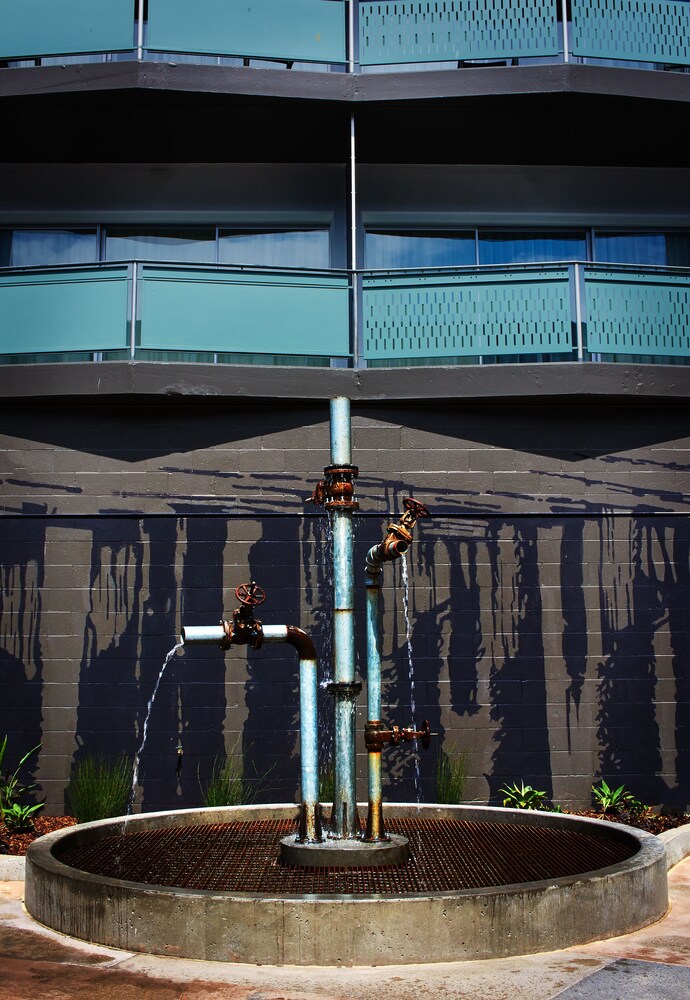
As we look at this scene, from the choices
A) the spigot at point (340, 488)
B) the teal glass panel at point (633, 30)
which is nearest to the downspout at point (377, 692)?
the spigot at point (340, 488)

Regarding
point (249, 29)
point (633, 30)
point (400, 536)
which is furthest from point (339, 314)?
point (400, 536)

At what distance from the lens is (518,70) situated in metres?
11.8

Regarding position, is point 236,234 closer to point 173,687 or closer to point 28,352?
point 28,352

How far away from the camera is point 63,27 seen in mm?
12133

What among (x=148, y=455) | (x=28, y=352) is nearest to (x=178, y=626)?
(x=148, y=455)

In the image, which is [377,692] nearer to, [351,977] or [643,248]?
[351,977]

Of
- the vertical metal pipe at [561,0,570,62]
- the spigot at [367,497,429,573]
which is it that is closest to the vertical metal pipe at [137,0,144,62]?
the vertical metal pipe at [561,0,570,62]

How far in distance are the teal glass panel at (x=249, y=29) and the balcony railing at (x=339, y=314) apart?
2.77 metres

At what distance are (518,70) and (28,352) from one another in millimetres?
6171

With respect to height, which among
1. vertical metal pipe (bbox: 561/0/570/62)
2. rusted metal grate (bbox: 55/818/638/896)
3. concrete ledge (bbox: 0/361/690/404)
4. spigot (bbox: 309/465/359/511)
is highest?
vertical metal pipe (bbox: 561/0/570/62)

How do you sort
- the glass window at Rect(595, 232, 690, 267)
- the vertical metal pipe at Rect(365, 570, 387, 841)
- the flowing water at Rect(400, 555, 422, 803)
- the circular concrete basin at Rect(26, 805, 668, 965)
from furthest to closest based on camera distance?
the glass window at Rect(595, 232, 690, 267) → the flowing water at Rect(400, 555, 422, 803) → the vertical metal pipe at Rect(365, 570, 387, 841) → the circular concrete basin at Rect(26, 805, 668, 965)

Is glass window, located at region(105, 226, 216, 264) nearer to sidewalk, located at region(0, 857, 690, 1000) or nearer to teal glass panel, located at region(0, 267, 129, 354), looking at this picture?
teal glass panel, located at region(0, 267, 129, 354)

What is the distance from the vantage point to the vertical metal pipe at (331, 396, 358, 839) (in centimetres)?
626

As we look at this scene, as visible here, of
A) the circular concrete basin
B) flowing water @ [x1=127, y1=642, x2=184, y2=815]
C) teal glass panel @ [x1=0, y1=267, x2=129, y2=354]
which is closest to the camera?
the circular concrete basin
